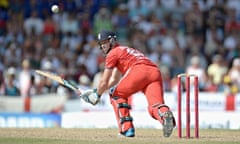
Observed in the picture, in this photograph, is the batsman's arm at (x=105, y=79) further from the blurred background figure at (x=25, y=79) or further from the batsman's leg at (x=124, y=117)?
the blurred background figure at (x=25, y=79)

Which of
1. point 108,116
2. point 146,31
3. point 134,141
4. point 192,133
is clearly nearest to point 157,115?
point 134,141

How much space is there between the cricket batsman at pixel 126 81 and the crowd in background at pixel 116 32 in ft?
25.8

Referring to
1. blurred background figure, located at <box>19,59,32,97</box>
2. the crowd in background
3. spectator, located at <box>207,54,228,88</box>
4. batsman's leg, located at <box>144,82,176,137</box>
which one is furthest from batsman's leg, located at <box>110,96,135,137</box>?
spectator, located at <box>207,54,228,88</box>

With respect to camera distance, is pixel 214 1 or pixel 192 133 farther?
pixel 214 1

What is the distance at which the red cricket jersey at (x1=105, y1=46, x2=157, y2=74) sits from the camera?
481 inches

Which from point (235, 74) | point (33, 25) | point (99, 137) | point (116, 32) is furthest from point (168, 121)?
point (33, 25)

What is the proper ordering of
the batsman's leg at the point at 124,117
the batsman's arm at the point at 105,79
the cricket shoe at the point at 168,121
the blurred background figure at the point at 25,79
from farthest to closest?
the blurred background figure at the point at 25,79 < the batsman's leg at the point at 124,117 < the batsman's arm at the point at 105,79 < the cricket shoe at the point at 168,121

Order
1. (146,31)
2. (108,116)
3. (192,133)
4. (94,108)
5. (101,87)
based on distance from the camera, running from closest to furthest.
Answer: (101,87) < (192,133) < (108,116) < (94,108) < (146,31)

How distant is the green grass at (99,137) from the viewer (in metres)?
11.7

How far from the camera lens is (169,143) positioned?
37.3 ft

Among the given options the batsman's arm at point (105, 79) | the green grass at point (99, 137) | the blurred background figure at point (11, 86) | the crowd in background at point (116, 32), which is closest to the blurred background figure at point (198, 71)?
the crowd in background at point (116, 32)

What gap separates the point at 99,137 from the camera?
1265 cm

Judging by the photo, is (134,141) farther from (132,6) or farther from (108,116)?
(132,6)

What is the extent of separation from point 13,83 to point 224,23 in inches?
244
